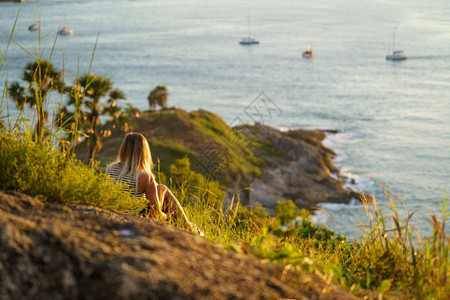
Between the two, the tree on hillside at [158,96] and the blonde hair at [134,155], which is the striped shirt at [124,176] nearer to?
the blonde hair at [134,155]

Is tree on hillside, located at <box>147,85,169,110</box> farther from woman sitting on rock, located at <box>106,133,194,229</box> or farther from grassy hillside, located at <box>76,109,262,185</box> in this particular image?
woman sitting on rock, located at <box>106,133,194,229</box>

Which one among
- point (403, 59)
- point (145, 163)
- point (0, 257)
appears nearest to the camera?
point (0, 257)

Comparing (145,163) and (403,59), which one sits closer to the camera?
(145,163)

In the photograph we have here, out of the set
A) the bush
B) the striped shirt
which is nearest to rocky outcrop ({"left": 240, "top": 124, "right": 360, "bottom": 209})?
the striped shirt

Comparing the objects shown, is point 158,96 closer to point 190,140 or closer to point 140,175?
point 190,140

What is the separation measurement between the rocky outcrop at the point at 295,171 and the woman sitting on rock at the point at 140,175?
35344mm

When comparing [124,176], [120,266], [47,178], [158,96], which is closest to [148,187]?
[124,176]

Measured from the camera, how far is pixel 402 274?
3.23 metres

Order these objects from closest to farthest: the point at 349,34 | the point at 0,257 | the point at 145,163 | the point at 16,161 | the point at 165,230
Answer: the point at 0,257
the point at 165,230
the point at 16,161
the point at 145,163
the point at 349,34

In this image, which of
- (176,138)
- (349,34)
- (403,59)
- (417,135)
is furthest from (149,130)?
(349,34)

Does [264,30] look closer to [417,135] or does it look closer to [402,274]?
[417,135]

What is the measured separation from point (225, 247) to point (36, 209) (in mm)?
1052

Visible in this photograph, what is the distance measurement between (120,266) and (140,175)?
2.92 metres

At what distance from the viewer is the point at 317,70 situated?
318 ft
